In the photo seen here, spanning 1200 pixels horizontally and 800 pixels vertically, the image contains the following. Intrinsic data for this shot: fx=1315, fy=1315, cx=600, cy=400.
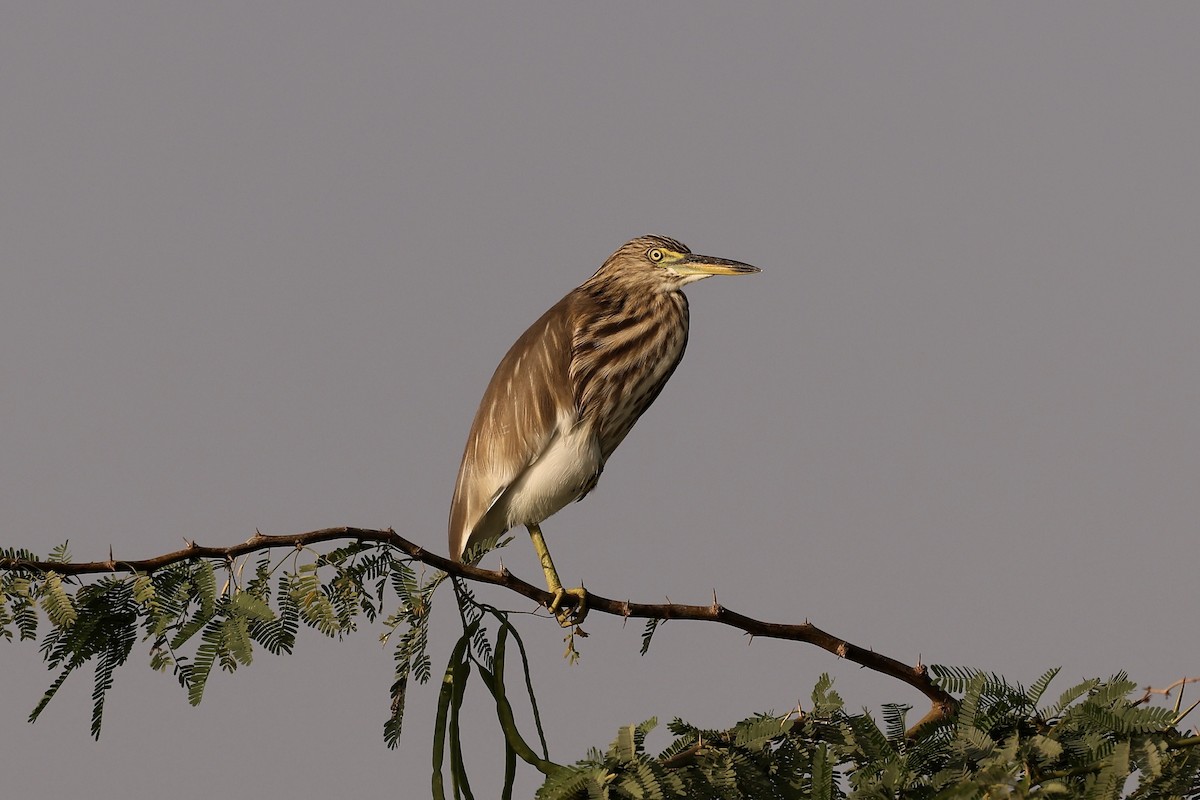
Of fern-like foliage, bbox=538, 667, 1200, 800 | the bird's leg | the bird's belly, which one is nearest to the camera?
fern-like foliage, bbox=538, 667, 1200, 800

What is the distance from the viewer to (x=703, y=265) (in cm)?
736

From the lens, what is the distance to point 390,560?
3518mm

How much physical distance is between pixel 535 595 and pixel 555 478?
2827mm

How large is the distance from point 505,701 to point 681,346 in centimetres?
392

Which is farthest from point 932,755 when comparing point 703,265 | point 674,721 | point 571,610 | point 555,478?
point 703,265

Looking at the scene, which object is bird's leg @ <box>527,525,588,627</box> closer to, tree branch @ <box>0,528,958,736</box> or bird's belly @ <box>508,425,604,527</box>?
bird's belly @ <box>508,425,604,527</box>

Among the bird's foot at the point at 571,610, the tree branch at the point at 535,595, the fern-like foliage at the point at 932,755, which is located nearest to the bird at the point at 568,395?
the bird's foot at the point at 571,610

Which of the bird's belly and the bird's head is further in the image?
the bird's head

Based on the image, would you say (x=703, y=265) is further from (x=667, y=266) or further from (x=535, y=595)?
(x=535, y=595)

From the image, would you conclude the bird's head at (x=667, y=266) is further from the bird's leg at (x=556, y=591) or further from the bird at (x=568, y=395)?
the bird's leg at (x=556, y=591)

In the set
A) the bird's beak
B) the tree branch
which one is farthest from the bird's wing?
the tree branch

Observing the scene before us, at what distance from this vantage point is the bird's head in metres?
7.32

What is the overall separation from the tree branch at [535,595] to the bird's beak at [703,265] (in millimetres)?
3602

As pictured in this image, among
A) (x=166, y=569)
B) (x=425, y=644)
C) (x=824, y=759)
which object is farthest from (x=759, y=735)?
(x=166, y=569)
